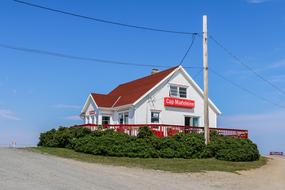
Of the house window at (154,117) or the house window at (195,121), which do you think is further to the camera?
the house window at (195,121)

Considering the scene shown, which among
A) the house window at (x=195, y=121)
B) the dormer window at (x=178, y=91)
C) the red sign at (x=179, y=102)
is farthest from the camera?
the house window at (x=195, y=121)

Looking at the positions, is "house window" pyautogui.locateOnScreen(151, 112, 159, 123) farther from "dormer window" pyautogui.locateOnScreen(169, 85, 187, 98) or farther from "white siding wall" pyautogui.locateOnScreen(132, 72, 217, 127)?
"dormer window" pyautogui.locateOnScreen(169, 85, 187, 98)

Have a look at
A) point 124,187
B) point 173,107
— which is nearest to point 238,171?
point 124,187

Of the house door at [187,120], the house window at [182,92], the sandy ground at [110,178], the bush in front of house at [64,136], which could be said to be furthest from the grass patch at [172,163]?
the house window at [182,92]

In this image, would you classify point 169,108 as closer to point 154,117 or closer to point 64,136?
point 154,117

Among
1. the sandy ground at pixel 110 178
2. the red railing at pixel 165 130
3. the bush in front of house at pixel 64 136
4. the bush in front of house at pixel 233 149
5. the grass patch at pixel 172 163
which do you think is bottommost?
the sandy ground at pixel 110 178

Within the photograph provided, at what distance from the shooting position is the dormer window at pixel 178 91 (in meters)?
38.2

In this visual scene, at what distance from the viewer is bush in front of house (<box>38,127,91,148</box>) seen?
29.9 m

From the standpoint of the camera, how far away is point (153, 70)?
148 ft

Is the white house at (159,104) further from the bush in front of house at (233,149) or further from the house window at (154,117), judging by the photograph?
the bush in front of house at (233,149)

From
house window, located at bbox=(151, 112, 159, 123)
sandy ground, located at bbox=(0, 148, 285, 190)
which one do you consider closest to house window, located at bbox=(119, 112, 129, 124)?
house window, located at bbox=(151, 112, 159, 123)

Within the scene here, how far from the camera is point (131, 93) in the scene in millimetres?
39594

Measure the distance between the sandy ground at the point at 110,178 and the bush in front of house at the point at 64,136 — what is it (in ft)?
30.9

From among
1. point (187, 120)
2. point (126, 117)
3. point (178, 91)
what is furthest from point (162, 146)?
point (178, 91)
